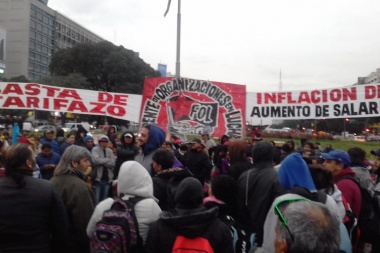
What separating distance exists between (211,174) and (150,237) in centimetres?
544

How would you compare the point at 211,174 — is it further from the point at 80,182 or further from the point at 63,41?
the point at 63,41

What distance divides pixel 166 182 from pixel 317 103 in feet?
22.7

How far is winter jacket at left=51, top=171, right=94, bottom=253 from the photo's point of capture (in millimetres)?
3365

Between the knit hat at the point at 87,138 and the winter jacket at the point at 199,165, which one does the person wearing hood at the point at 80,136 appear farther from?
the winter jacket at the point at 199,165

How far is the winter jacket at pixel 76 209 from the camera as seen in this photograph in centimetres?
337

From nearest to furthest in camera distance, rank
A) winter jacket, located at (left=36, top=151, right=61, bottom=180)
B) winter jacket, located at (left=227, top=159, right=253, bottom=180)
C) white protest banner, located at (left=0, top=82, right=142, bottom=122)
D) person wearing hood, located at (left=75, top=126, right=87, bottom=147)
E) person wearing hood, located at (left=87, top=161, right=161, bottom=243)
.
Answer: person wearing hood, located at (left=87, top=161, right=161, bottom=243) → winter jacket, located at (left=227, top=159, right=253, bottom=180) → winter jacket, located at (left=36, top=151, right=61, bottom=180) → person wearing hood, located at (left=75, top=126, right=87, bottom=147) → white protest banner, located at (left=0, top=82, right=142, bottom=122)

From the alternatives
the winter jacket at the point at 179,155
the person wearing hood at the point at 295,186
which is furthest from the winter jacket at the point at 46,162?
the person wearing hood at the point at 295,186

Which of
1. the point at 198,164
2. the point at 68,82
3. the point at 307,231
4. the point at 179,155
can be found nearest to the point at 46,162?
the point at 179,155

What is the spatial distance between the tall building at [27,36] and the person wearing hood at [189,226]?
80.4 meters

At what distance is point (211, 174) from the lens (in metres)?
8.28

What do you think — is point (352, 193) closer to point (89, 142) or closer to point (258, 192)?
point (258, 192)

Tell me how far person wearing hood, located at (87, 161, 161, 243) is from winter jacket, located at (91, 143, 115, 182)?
4817 mm

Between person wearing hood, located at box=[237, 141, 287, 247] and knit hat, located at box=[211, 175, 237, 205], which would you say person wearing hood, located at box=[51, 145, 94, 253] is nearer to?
knit hat, located at box=[211, 175, 237, 205]

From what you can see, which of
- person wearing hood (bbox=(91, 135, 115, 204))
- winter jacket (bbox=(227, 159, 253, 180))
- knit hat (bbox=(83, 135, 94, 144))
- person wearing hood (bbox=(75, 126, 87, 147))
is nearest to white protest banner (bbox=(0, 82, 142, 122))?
person wearing hood (bbox=(75, 126, 87, 147))
